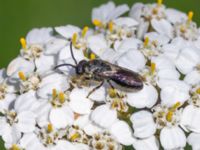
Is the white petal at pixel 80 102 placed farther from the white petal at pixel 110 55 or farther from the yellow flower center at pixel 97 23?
the yellow flower center at pixel 97 23

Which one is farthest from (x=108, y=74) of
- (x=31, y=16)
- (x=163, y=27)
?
(x=31, y=16)

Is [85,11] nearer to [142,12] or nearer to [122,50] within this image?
[142,12]

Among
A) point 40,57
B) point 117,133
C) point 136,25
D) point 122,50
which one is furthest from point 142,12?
point 117,133

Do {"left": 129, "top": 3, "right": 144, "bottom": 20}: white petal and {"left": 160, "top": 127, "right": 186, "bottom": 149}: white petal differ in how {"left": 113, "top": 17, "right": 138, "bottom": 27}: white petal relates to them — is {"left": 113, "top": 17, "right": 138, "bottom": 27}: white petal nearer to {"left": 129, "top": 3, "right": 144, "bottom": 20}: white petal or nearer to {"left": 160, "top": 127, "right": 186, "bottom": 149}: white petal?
{"left": 129, "top": 3, "right": 144, "bottom": 20}: white petal

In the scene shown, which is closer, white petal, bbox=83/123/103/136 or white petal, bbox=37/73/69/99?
white petal, bbox=83/123/103/136

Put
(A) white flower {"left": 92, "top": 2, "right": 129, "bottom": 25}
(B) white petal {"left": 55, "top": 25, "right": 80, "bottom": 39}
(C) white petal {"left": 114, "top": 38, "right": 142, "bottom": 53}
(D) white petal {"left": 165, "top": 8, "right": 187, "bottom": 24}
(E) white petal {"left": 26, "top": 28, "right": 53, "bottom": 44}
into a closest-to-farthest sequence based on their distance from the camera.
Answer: (C) white petal {"left": 114, "top": 38, "right": 142, "bottom": 53}, (B) white petal {"left": 55, "top": 25, "right": 80, "bottom": 39}, (E) white petal {"left": 26, "top": 28, "right": 53, "bottom": 44}, (D) white petal {"left": 165, "top": 8, "right": 187, "bottom": 24}, (A) white flower {"left": 92, "top": 2, "right": 129, "bottom": 25}

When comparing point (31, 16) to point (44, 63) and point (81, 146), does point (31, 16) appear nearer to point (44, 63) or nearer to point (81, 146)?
point (44, 63)

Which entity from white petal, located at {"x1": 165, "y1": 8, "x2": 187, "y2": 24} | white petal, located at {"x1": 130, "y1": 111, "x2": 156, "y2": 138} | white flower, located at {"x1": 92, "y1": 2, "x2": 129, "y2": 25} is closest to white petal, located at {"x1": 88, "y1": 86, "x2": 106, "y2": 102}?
white petal, located at {"x1": 130, "y1": 111, "x2": 156, "y2": 138}
